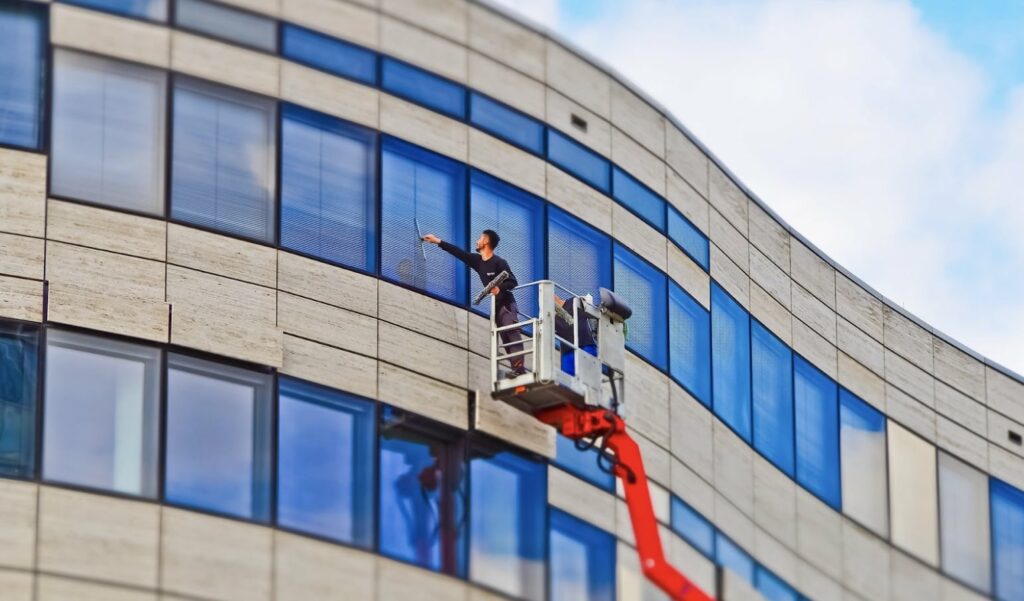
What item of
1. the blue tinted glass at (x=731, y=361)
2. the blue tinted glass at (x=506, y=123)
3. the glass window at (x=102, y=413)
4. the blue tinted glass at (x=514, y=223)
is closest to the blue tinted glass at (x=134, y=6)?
the glass window at (x=102, y=413)

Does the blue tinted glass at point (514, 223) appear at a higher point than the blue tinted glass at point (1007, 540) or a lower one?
higher

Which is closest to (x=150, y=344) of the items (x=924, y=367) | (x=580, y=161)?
(x=580, y=161)

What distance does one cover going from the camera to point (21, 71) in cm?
3186

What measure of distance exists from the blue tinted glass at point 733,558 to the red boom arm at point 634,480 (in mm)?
3752

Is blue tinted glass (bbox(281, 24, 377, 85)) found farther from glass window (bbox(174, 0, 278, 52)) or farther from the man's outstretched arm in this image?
the man's outstretched arm

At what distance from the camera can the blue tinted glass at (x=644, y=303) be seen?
1459 inches

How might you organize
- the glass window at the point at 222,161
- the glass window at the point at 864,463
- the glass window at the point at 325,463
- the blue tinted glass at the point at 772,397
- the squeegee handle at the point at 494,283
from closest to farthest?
the glass window at the point at 325,463 → the glass window at the point at 222,161 → the squeegee handle at the point at 494,283 → the blue tinted glass at the point at 772,397 → the glass window at the point at 864,463

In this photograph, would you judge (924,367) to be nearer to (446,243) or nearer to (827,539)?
(827,539)

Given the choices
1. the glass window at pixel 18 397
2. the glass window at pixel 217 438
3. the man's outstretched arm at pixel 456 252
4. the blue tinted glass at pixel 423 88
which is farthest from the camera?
the blue tinted glass at pixel 423 88

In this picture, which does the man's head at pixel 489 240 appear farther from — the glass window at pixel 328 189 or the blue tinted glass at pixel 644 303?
the blue tinted glass at pixel 644 303

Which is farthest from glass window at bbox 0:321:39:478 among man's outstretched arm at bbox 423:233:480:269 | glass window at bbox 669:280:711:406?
glass window at bbox 669:280:711:406

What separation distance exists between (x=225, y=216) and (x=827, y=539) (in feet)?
44.1

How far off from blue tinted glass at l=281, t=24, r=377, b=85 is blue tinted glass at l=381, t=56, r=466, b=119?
27cm

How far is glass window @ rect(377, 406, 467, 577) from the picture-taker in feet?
105
